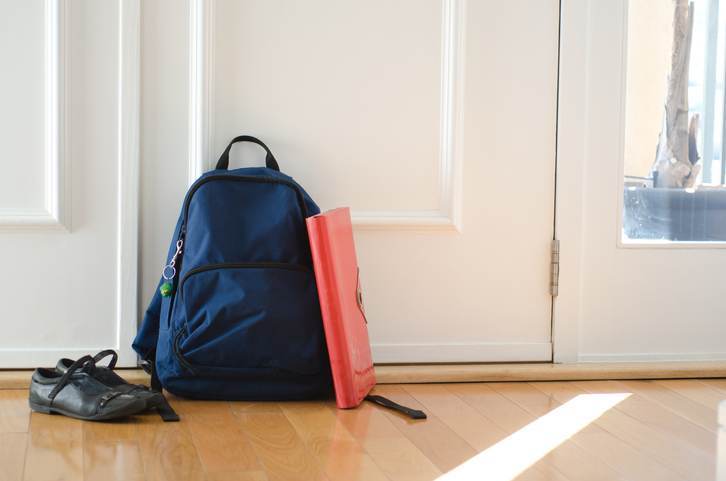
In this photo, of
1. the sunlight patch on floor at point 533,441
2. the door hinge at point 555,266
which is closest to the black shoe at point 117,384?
the sunlight patch on floor at point 533,441

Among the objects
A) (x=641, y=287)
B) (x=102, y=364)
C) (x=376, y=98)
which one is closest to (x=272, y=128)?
(x=376, y=98)

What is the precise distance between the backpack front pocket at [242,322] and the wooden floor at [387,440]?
0.28 feet

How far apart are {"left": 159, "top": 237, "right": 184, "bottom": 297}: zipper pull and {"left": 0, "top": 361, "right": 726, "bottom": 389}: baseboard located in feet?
0.67

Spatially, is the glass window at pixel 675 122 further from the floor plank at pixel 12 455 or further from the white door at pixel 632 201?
the floor plank at pixel 12 455

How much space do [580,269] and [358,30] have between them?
2.39 feet

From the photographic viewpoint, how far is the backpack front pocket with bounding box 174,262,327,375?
1.83m

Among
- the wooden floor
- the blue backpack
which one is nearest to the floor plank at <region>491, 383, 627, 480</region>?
the wooden floor

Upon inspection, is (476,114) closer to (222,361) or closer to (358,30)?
(358,30)

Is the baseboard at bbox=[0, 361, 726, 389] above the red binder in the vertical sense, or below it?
below

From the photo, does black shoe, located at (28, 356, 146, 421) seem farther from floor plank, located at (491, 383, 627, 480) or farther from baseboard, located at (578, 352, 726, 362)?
baseboard, located at (578, 352, 726, 362)

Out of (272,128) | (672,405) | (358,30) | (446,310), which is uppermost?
(358,30)

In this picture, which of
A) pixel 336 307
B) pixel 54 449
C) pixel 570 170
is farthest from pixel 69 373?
pixel 570 170

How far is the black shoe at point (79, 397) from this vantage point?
1.69m

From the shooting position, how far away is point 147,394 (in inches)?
68.2
